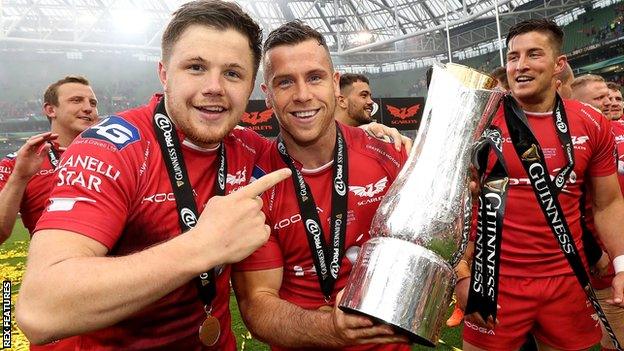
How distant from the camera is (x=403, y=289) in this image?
0.97 meters

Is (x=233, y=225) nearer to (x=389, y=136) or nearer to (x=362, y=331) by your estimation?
(x=362, y=331)

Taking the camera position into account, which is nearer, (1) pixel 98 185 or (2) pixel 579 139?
A: (1) pixel 98 185

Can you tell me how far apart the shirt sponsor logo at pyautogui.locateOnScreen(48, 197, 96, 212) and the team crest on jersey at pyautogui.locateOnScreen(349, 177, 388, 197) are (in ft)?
3.25

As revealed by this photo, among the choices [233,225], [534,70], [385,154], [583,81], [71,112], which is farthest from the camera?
[583,81]

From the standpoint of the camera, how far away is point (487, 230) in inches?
61.2

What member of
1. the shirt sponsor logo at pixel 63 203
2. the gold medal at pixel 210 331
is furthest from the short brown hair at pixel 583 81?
the shirt sponsor logo at pixel 63 203

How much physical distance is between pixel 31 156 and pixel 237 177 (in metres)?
1.39

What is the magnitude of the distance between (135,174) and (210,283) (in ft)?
1.45

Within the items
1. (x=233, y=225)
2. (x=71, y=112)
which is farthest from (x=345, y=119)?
(x=233, y=225)

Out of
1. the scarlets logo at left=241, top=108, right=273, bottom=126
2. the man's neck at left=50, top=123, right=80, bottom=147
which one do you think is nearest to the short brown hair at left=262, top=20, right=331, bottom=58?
the man's neck at left=50, top=123, right=80, bottom=147

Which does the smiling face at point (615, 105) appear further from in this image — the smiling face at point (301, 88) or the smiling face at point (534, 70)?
the smiling face at point (301, 88)

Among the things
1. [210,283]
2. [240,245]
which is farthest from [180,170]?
[240,245]

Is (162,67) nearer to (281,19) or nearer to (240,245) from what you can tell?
(240,245)

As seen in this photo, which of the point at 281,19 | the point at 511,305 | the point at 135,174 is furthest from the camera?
the point at 281,19
